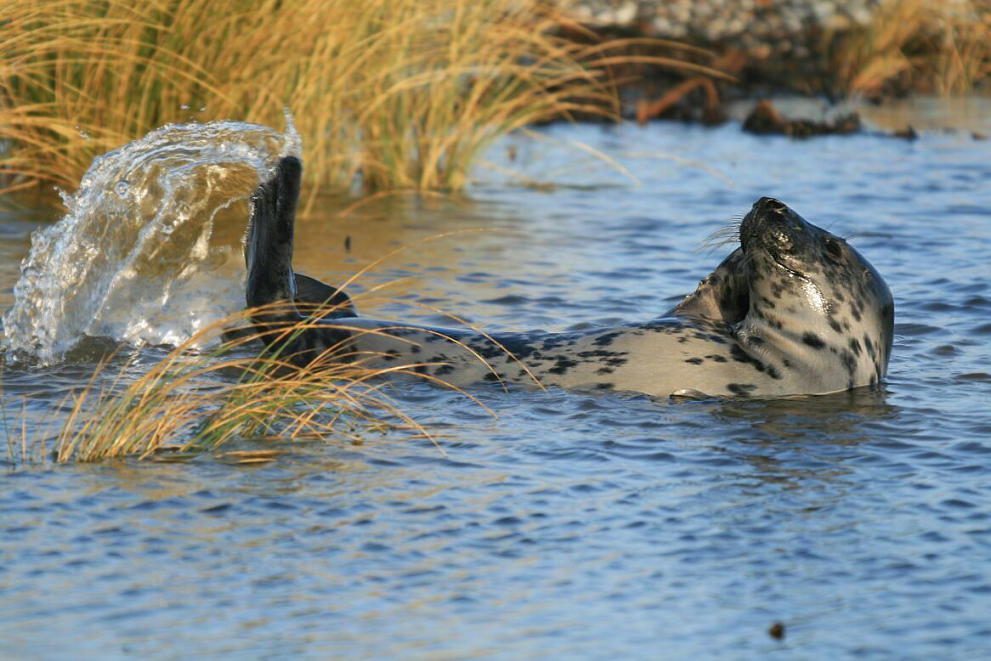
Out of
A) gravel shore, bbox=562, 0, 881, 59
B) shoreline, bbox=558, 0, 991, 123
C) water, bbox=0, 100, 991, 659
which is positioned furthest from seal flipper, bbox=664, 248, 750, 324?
gravel shore, bbox=562, 0, 881, 59

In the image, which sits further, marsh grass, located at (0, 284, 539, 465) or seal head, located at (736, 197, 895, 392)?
seal head, located at (736, 197, 895, 392)

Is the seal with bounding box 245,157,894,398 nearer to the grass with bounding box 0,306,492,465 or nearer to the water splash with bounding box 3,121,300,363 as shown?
the grass with bounding box 0,306,492,465

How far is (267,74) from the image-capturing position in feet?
31.8

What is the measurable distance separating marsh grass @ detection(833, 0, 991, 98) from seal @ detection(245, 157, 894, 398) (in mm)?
10882

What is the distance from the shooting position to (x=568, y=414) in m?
5.94

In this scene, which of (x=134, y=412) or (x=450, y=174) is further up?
(x=450, y=174)

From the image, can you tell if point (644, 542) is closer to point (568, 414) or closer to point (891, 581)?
point (891, 581)

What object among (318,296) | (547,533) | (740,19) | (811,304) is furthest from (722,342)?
(740,19)

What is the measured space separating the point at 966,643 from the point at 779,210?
2772 mm

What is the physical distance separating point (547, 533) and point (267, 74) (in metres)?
5.65

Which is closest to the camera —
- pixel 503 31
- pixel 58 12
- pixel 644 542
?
pixel 644 542

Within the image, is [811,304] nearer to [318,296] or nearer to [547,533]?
[318,296]

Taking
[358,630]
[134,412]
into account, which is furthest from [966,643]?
[134,412]

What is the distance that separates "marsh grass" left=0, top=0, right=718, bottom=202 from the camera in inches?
358
